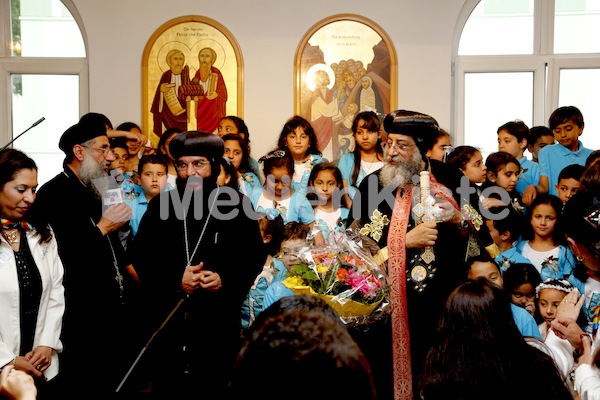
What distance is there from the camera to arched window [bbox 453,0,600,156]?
718cm

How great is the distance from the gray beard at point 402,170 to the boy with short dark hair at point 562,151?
260 centimetres

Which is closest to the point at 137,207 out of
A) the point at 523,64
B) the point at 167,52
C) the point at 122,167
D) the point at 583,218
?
the point at 122,167

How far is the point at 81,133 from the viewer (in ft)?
14.6

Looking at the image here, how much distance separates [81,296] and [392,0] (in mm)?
4934

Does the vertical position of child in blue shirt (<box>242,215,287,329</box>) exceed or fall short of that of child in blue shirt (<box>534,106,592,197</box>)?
it falls short

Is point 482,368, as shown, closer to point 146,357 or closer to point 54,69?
point 146,357

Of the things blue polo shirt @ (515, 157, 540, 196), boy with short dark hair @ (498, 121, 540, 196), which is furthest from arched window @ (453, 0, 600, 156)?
blue polo shirt @ (515, 157, 540, 196)

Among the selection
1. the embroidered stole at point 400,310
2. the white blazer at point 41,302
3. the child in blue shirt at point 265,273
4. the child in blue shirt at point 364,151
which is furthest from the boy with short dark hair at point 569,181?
the white blazer at point 41,302

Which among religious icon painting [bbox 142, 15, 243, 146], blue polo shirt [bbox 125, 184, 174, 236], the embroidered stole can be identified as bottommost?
the embroidered stole

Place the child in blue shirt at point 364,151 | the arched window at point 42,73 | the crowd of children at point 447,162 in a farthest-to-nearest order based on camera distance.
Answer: the arched window at point 42,73 < the child in blue shirt at point 364,151 < the crowd of children at point 447,162

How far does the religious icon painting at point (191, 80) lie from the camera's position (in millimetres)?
7043

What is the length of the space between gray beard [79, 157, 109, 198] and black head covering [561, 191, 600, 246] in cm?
313

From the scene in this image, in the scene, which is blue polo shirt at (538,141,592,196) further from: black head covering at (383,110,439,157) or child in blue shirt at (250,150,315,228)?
black head covering at (383,110,439,157)

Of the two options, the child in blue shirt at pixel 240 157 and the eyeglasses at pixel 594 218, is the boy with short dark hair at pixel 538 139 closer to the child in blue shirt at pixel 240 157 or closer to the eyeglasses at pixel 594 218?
the child in blue shirt at pixel 240 157
